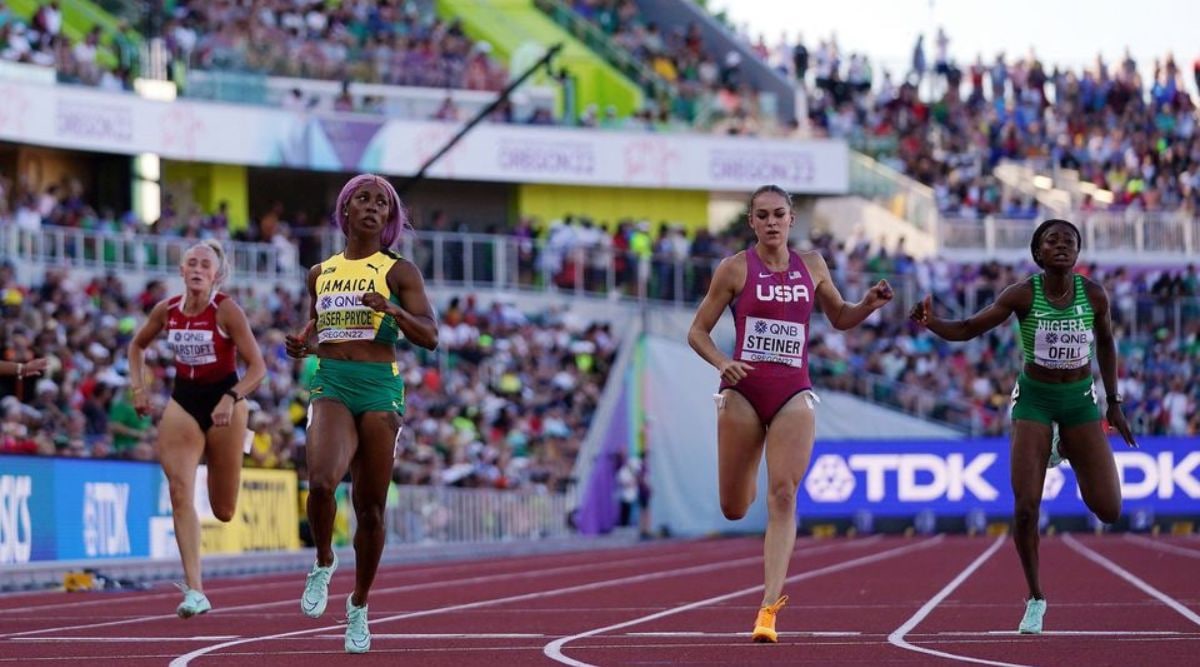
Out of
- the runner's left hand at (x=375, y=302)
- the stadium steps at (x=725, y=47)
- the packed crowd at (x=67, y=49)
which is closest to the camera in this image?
the runner's left hand at (x=375, y=302)

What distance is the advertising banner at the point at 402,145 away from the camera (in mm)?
38094

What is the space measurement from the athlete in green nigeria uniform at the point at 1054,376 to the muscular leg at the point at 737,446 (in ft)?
3.30

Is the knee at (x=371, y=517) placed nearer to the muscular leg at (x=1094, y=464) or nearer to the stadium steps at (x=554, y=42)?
the muscular leg at (x=1094, y=464)

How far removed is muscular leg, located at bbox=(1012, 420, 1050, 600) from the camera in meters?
11.6

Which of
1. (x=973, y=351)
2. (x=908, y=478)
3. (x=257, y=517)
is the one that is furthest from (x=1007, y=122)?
(x=257, y=517)

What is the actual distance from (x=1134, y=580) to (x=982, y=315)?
273 inches

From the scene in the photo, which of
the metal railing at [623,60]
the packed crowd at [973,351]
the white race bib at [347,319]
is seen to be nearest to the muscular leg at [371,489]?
the white race bib at [347,319]

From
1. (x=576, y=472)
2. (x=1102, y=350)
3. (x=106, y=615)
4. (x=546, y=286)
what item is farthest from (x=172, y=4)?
(x=1102, y=350)

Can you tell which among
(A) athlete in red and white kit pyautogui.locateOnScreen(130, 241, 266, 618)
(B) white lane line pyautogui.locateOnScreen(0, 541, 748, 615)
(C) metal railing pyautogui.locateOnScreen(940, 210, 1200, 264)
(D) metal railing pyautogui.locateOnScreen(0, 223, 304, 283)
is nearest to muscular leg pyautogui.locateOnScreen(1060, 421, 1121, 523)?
(A) athlete in red and white kit pyautogui.locateOnScreen(130, 241, 266, 618)

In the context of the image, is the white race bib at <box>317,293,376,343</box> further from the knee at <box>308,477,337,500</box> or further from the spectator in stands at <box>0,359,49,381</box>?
the spectator in stands at <box>0,359,49,381</box>

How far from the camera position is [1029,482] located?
38.2ft

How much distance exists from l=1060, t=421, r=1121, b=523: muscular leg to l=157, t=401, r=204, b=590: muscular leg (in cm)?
496

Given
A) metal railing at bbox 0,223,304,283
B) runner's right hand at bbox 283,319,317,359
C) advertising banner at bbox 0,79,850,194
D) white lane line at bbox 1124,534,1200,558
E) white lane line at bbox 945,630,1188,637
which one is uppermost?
advertising banner at bbox 0,79,850,194

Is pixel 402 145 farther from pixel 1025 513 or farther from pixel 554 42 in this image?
pixel 1025 513
